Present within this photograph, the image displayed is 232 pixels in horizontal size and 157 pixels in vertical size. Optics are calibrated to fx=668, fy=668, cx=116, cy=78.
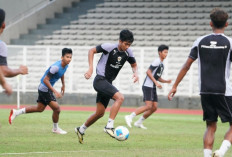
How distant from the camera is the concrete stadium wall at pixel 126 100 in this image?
28.2 meters

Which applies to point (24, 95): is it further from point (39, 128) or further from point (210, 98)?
point (210, 98)

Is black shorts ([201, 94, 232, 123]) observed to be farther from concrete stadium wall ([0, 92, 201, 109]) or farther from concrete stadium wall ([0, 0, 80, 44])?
concrete stadium wall ([0, 0, 80, 44])

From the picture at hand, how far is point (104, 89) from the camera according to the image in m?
13.1

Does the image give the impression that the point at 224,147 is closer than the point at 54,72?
Yes

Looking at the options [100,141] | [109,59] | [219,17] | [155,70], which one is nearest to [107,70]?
[109,59]

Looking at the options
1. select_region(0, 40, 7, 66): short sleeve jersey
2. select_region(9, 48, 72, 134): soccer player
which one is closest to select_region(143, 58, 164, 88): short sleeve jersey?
select_region(9, 48, 72, 134): soccer player

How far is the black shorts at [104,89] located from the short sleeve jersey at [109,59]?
0.14 m

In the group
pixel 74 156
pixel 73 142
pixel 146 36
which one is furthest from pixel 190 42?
pixel 74 156

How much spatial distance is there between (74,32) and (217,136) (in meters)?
19.8

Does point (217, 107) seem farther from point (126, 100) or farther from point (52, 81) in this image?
point (126, 100)

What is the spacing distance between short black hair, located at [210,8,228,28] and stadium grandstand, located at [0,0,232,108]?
1900 centimetres

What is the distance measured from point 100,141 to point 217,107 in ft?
15.4

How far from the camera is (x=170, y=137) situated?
1508 cm

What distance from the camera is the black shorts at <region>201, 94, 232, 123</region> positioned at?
9.49 metres
